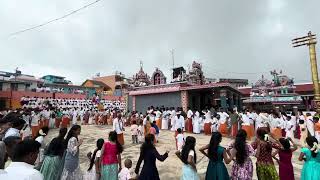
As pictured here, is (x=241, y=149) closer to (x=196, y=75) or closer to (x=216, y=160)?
(x=216, y=160)

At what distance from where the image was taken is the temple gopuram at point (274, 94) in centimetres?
3625

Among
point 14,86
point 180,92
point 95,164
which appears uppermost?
point 14,86

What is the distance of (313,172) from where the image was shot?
5047mm

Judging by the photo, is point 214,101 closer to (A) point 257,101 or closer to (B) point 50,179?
(A) point 257,101

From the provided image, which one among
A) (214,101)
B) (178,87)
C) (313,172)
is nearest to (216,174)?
(313,172)

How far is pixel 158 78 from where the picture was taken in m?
28.8

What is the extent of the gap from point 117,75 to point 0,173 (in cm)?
5542

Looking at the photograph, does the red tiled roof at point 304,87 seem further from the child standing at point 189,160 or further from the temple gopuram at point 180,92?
the child standing at point 189,160

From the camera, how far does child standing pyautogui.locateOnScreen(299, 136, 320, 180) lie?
5048 millimetres

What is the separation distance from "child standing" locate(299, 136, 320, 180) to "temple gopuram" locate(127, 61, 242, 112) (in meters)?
15.4

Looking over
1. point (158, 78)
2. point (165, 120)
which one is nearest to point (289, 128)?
point (165, 120)

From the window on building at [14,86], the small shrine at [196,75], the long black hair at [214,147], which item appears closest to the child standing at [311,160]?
the long black hair at [214,147]

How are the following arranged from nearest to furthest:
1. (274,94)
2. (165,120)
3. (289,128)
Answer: (289,128)
(165,120)
(274,94)

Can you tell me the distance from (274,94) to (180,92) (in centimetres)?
2182
